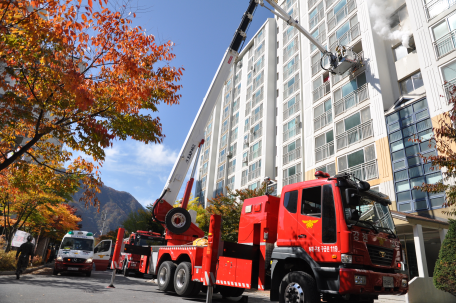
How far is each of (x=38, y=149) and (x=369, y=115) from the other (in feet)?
62.0

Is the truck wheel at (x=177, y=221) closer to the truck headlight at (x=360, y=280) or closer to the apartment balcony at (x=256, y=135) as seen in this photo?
the truck headlight at (x=360, y=280)

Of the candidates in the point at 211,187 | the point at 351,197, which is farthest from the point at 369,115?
the point at 211,187

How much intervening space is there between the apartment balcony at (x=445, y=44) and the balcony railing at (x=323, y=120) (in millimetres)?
8491

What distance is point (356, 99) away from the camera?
2145cm

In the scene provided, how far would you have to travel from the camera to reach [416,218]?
500 inches

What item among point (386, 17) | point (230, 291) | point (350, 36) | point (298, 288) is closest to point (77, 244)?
point (230, 291)

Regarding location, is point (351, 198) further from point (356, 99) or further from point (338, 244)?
point (356, 99)

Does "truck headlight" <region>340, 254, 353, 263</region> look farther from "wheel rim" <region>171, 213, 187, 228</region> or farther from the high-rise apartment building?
the high-rise apartment building

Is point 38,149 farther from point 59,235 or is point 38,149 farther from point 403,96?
point 59,235

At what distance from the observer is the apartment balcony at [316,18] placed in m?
28.2

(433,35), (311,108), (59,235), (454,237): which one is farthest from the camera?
(59,235)

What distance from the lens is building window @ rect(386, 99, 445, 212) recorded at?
51.5ft

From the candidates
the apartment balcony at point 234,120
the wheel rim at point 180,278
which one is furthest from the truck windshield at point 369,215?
the apartment balcony at point 234,120

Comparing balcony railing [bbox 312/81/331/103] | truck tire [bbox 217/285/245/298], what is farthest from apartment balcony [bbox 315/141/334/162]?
truck tire [bbox 217/285/245/298]
